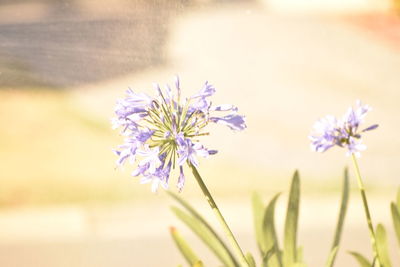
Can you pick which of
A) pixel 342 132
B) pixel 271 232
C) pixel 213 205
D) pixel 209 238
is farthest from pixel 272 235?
pixel 213 205

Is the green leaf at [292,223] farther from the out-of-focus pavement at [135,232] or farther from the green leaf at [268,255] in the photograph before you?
the out-of-focus pavement at [135,232]

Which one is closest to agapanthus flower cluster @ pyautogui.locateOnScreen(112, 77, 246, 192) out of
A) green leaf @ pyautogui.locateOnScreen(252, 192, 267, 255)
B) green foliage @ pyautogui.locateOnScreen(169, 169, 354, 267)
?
green foliage @ pyautogui.locateOnScreen(169, 169, 354, 267)

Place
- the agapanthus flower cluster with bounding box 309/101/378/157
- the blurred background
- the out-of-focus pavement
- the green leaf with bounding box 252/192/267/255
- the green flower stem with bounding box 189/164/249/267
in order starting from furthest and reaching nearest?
the blurred background
the out-of-focus pavement
the green leaf with bounding box 252/192/267/255
the agapanthus flower cluster with bounding box 309/101/378/157
the green flower stem with bounding box 189/164/249/267

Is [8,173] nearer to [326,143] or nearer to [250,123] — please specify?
[250,123]

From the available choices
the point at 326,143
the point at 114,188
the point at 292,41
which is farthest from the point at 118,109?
the point at 292,41

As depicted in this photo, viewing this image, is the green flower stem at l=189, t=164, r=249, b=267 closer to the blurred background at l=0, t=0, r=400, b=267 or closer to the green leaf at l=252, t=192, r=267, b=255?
the green leaf at l=252, t=192, r=267, b=255

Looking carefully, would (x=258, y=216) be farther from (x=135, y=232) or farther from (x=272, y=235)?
(x=135, y=232)

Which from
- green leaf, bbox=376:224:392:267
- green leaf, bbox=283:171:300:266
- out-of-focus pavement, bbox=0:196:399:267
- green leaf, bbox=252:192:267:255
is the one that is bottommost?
green leaf, bbox=376:224:392:267
